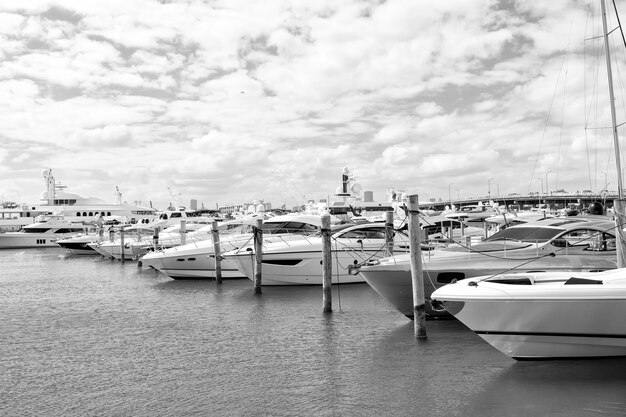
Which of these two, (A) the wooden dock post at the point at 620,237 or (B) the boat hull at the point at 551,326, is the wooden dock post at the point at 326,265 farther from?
(A) the wooden dock post at the point at 620,237

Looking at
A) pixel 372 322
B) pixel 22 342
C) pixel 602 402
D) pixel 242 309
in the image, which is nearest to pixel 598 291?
pixel 602 402

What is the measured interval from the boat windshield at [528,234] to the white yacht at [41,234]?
6303cm

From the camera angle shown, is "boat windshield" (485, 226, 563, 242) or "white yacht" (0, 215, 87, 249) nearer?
"boat windshield" (485, 226, 563, 242)

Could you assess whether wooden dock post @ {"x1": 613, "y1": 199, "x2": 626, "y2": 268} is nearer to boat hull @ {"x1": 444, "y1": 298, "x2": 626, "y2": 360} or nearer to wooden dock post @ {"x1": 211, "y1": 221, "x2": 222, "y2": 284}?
boat hull @ {"x1": 444, "y1": 298, "x2": 626, "y2": 360}

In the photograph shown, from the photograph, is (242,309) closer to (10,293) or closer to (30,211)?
(10,293)

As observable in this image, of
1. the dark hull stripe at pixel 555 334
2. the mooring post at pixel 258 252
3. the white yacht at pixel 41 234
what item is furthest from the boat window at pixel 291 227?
the white yacht at pixel 41 234

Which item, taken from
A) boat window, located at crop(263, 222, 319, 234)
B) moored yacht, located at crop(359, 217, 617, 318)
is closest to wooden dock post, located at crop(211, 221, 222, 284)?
boat window, located at crop(263, 222, 319, 234)

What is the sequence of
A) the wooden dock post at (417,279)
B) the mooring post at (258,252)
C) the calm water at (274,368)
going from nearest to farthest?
the calm water at (274,368) < the wooden dock post at (417,279) < the mooring post at (258,252)

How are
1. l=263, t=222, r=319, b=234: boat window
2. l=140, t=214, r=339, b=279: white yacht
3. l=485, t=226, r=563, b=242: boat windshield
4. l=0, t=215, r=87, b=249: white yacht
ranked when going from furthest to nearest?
1. l=0, t=215, r=87, b=249: white yacht
2. l=263, t=222, r=319, b=234: boat window
3. l=140, t=214, r=339, b=279: white yacht
4. l=485, t=226, r=563, b=242: boat windshield

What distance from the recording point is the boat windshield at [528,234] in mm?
16078

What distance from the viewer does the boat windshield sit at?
16078 millimetres

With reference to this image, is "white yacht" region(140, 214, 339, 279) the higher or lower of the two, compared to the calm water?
higher

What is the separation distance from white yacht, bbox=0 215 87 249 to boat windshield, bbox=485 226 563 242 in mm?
63028

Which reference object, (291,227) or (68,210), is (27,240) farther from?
(291,227)
